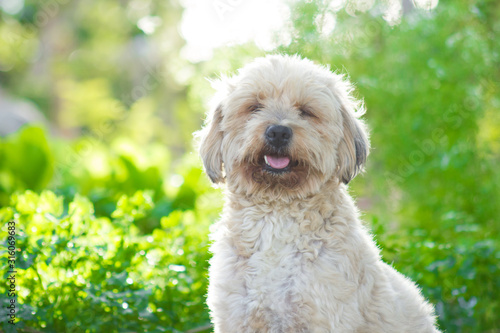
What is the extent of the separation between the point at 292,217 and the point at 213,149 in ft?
1.84

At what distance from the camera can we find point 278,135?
253 centimetres

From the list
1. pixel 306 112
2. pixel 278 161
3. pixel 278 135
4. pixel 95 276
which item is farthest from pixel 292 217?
pixel 95 276

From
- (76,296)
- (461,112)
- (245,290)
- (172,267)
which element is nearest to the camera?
(245,290)

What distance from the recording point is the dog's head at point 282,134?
2.56m

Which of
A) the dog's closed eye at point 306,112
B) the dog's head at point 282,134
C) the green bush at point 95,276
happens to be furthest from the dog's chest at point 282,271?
the green bush at point 95,276

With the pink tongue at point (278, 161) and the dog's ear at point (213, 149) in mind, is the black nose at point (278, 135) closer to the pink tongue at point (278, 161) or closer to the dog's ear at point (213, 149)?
the pink tongue at point (278, 161)

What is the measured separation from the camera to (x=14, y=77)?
24.0 metres

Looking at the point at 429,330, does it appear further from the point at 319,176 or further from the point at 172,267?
the point at 172,267

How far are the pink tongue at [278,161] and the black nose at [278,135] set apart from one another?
0.10 m

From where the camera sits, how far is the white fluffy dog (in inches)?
93.2

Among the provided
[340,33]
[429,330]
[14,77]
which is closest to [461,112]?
[340,33]

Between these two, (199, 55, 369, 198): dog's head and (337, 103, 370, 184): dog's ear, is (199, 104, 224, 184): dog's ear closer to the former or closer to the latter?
(199, 55, 369, 198): dog's head

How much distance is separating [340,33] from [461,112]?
5.39 ft

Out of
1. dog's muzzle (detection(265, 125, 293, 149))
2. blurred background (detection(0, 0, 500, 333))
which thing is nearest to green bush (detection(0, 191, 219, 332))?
blurred background (detection(0, 0, 500, 333))
